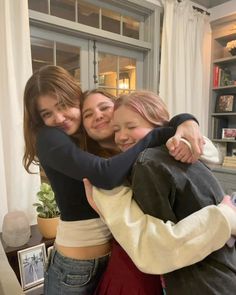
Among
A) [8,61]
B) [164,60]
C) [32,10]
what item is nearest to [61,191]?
[8,61]

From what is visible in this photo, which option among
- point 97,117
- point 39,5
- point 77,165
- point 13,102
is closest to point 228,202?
point 77,165

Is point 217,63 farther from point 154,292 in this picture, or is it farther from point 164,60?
point 154,292

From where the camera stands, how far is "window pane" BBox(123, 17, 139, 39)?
9.37 feet

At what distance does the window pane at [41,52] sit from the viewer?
2.27 m

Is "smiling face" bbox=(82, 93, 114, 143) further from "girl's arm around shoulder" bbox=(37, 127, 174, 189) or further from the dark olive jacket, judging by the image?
the dark olive jacket

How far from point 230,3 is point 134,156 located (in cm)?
327

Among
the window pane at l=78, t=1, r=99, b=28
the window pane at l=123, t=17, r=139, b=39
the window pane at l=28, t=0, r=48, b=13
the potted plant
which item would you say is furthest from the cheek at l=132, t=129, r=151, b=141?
the window pane at l=123, t=17, r=139, b=39

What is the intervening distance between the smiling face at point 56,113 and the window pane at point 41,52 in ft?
4.68

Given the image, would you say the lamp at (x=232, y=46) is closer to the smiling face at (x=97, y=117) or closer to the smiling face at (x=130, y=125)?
the smiling face at (x=97, y=117)

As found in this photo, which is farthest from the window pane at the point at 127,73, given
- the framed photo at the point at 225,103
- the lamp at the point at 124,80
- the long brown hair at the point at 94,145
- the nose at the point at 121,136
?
the nose at the point at 121,136

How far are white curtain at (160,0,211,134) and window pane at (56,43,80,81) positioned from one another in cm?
97

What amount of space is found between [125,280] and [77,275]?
201 mm

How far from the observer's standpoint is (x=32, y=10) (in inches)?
83.0

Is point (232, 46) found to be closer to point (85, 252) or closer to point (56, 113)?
point (56, 113)
